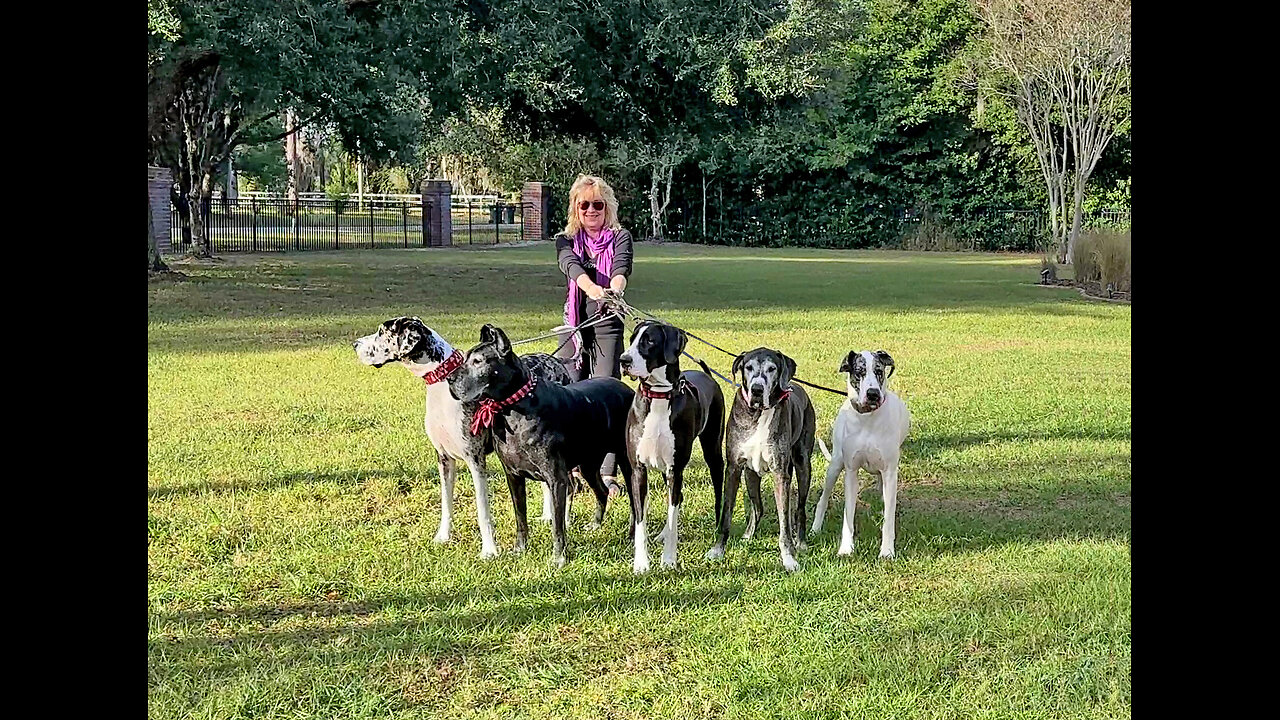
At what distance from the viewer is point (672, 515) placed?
17.2 ft

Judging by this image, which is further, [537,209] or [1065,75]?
[537,209]

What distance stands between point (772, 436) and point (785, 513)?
0.34 metres

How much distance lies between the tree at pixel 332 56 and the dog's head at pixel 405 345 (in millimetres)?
11306

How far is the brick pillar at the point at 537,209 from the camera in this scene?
37.6 metres

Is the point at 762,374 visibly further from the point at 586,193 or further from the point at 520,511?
the point at 586,193

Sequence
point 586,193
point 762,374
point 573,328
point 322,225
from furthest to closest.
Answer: point 322,225
point 586,193
point 573,328
point 762,374

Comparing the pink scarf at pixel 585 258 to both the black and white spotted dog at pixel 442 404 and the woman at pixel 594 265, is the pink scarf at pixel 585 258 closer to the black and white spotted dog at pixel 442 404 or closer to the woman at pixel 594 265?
the woman at pixel 594 265

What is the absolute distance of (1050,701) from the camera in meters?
3.80

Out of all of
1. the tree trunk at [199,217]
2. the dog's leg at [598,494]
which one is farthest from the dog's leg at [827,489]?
the tree trunk at [199,217]

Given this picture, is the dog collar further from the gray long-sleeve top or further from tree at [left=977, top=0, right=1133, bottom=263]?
tree at [left=977, top=0, right=1133, bottom=263]

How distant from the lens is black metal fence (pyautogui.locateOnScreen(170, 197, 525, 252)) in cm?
3141

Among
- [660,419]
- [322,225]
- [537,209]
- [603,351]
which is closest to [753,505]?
[660,419]

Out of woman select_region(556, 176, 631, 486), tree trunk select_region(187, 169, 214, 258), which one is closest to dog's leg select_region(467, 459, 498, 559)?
woman select_region(556, 176, 631, 486)
